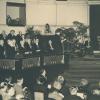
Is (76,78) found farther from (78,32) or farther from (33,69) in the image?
(78,32)

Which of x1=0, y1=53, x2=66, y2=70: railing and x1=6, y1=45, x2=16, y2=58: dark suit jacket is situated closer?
x1=0, y1=53, x2=66, y2=70: railing

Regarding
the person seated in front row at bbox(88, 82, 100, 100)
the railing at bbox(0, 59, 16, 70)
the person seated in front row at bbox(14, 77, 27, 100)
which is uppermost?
the railing at bbox(0, 59, 16, 70)

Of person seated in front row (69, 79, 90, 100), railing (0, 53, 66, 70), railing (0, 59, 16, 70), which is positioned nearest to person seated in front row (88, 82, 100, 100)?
person seated in front row (69, 79, 90, 100)

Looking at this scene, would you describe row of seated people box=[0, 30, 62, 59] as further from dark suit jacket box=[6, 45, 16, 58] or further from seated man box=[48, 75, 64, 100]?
seated man box=[48, 75, 64, 100]

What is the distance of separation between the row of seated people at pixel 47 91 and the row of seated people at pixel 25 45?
1.75 m

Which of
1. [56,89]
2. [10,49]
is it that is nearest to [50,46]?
[10,49]

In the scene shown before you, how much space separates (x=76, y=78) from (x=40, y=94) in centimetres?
249

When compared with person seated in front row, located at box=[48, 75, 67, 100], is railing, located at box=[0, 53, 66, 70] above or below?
above

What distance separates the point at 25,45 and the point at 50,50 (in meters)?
1.14

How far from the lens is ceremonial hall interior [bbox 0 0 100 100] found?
1742 cm

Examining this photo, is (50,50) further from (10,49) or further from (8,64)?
(8,64)

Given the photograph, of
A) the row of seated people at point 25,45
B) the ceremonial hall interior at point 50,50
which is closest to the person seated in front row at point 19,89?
the ceremonial hall interior at point 50,50

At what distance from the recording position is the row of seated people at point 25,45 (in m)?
19.5

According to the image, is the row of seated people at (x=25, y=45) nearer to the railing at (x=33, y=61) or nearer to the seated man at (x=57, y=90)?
the railing at (x=33, y=61)
